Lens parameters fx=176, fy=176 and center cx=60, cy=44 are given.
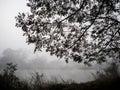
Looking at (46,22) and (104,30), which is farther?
(104,30)

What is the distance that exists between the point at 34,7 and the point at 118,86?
4512 millimetres

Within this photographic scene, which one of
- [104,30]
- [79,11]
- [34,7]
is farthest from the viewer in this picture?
[104,30]

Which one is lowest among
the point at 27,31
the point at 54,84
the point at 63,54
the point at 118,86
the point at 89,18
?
the point at 118,86

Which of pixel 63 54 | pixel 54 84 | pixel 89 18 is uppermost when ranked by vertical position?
pixel 89 18

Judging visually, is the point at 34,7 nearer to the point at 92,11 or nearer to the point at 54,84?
the point at 92,11

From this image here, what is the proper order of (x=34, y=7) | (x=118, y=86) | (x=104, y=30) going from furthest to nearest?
(x=104, y=30), (x=34, y=7), (x=118, y=86)

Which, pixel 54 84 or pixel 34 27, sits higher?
pixel 34 27

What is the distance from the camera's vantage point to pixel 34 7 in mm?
7281

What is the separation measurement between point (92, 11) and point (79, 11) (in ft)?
1.96

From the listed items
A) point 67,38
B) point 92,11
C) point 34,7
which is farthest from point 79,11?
point 34,7

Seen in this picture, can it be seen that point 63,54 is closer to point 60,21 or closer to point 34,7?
point 60,21

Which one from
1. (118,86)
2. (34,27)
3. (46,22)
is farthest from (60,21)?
(118,86)

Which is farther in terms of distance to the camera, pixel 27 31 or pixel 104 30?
pixel 104 30

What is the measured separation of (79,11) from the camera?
7.82m
